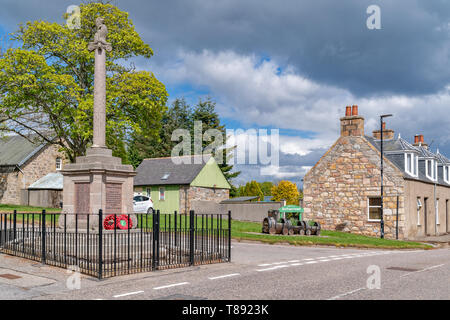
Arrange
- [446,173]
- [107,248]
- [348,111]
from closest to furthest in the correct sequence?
[107,248] → [348,111] → [446,173]

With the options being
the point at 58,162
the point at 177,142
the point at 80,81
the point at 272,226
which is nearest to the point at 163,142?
the point at 177,142

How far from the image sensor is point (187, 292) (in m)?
9.04

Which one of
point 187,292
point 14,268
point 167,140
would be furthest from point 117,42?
point 167,140

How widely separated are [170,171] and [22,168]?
50.8 feet

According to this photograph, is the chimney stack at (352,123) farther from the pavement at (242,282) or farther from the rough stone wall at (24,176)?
the rough stone wall at (24,176)

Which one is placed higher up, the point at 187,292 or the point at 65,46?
the point at 65,46

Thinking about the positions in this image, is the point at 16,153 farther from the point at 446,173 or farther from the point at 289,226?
the point at 446,173

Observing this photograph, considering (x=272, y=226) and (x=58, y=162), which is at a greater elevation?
(x=58, y=162)

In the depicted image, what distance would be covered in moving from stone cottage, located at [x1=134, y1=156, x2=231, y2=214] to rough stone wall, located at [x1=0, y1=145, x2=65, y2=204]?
10606 mm

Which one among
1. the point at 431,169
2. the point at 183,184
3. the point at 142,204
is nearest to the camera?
the point at 142,204

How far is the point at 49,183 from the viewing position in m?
47.2
